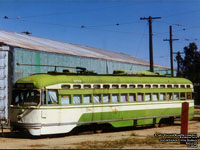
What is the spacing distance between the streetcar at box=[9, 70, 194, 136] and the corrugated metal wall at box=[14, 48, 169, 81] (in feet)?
7.47

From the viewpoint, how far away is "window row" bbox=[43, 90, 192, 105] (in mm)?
17859

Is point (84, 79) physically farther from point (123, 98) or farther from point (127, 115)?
point (127, 115)

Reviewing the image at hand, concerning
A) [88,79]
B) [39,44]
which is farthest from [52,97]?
[39,44]

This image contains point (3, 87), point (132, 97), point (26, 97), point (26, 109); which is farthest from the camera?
point (3, 87)

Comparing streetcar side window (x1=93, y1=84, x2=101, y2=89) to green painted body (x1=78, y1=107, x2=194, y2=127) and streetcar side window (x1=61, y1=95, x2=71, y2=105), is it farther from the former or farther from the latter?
streetcar side window (x1=61, y1=95, x2=71, y2=105)

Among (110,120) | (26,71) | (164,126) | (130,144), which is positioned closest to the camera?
(130,144)

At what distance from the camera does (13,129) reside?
17844 millimetres

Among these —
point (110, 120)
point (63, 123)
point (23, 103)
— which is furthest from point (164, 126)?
point (23, 103)

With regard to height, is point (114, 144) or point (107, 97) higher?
point (107, 97)

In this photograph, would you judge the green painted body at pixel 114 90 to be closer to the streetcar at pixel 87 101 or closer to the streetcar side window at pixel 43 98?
the streetcar at pixel 87 101

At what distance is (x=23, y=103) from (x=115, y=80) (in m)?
5.43

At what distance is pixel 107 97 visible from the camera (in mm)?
20156

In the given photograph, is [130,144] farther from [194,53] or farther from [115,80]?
[194,53]

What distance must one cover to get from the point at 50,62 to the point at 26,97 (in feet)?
38.3
